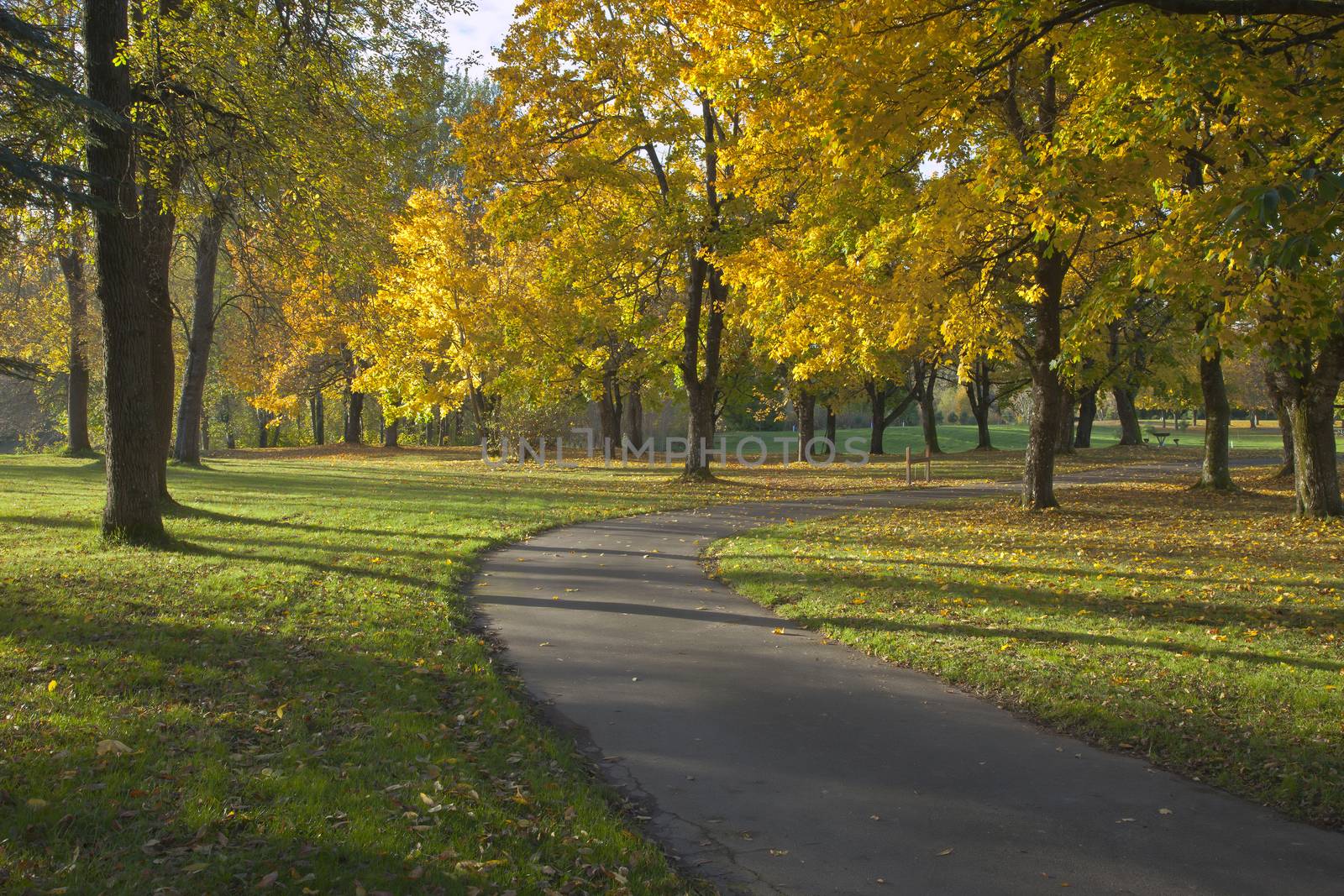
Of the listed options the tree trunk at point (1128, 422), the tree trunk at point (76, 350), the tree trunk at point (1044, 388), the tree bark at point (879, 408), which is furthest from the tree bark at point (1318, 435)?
the tree trunk at point (1128, 422)

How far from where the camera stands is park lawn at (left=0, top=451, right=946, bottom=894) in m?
3.82

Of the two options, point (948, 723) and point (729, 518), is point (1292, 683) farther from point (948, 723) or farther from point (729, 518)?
point (729, 518)

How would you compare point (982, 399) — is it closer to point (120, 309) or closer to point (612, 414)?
point (612, 414)

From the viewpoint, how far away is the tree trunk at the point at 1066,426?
37.2 m

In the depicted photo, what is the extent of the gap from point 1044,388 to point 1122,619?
847 centimetres

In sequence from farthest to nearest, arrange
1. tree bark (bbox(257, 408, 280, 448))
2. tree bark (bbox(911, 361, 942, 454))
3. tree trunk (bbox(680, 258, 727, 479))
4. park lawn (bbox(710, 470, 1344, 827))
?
tree bark (bbox(257, 408, 280, 448)) < tree bark (bbox(911, 361, 942, 454)) < tree trunk (bbox(680, 258, 727, 479)) < park lawn (bbox(710, 470, 1344, 827))

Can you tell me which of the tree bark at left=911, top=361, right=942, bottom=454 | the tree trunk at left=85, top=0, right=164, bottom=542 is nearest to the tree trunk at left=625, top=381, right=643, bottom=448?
the tree bark at left=911, top=361, right=942, bottom=454

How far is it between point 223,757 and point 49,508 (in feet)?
42.5

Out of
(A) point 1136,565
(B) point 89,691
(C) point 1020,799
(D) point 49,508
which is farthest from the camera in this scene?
(D) point 49,508

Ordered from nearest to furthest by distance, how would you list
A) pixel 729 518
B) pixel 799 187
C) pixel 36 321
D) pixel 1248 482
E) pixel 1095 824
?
pixel 1095 824 → pixel 729 518 → pixel 799 187 → pixel 1248 482 → pixel 36 321

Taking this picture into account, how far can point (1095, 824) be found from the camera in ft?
14.9

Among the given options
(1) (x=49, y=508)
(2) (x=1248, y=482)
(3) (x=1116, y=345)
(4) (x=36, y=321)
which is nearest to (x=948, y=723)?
(1) (x=49, y=508)

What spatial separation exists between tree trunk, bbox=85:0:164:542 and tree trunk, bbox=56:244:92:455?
63.6 feet

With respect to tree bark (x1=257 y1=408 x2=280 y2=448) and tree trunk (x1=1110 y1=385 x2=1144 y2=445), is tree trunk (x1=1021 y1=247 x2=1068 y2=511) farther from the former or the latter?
tree bark (x1=257 y1=408 x2=280 y2=448)
